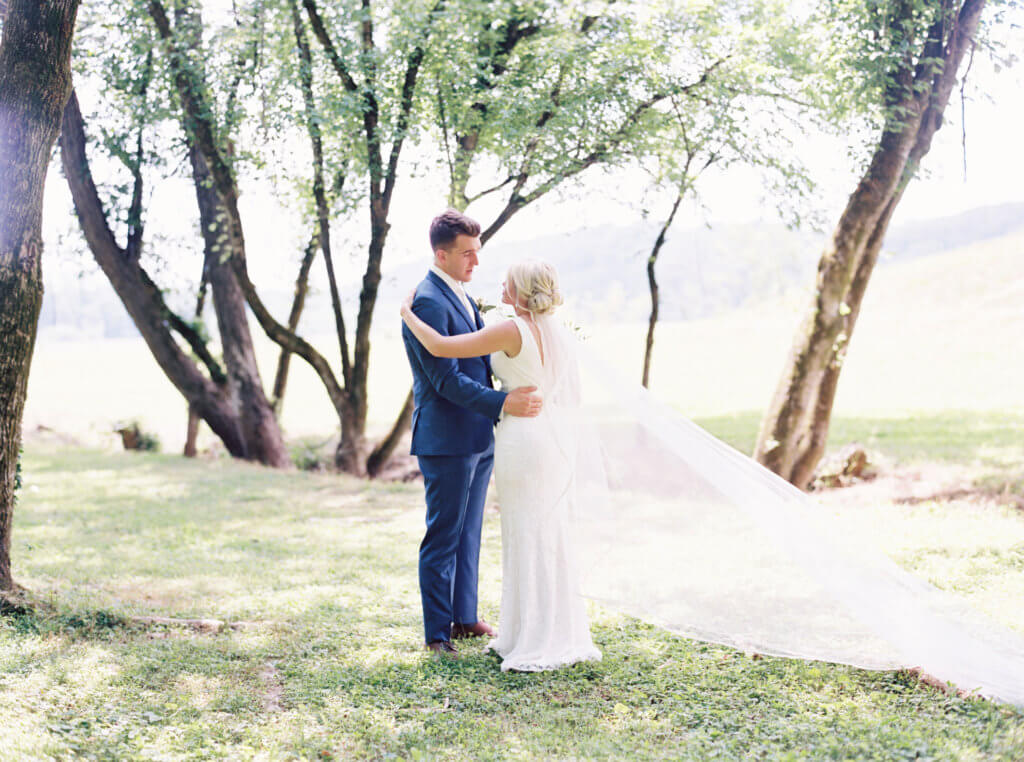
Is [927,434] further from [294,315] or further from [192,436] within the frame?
[192,436]

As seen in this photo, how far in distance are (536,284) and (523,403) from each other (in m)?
0.60

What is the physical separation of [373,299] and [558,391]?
9596mm

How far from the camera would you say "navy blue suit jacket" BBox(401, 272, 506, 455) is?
4.52 meters

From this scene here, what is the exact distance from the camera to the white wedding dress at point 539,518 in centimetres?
450

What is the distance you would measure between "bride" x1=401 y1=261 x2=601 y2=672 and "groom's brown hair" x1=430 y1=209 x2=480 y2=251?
367 mm

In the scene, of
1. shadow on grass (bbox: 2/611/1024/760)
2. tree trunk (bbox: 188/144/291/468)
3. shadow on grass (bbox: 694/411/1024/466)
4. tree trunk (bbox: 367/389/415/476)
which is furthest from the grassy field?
shadow on grass (bbox: 2/611/1024/760)

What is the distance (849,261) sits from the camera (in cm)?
1005

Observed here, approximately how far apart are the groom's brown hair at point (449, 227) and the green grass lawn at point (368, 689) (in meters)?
2.21

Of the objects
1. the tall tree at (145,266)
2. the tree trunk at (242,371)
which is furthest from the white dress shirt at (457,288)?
the tree trunk at (242,371)

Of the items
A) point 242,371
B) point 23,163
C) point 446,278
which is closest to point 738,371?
point 242,371

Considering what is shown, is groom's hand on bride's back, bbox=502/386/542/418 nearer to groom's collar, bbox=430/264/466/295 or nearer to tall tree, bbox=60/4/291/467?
groom's collar, bbox=430/264/466/295

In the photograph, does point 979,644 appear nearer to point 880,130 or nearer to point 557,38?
point 880,130

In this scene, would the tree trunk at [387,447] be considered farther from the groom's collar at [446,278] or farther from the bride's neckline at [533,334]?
the bride's neckline at [533,334]

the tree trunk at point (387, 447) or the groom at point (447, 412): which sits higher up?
the groom at point (447, 412)
